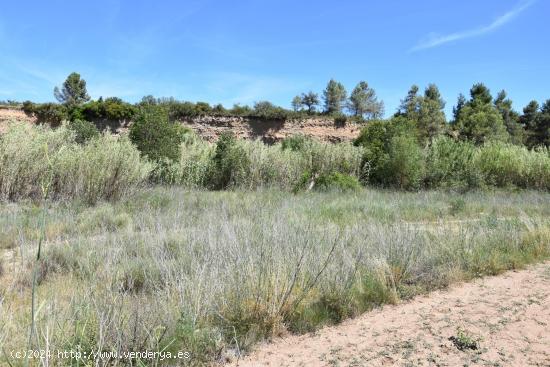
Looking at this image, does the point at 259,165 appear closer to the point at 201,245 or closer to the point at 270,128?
the point at 201,245

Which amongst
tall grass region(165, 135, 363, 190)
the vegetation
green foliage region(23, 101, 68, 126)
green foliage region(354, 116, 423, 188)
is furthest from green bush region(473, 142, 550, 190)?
green foliage region(23, 101, 68, 126)

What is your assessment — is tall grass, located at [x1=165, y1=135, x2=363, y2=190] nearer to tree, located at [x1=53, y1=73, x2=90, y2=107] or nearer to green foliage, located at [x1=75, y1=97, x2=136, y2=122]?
green foliage, located at [x1=75, y1=97, x2=136, y2=122]

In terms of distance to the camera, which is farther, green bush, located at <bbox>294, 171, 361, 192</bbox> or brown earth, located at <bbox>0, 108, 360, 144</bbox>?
brown earth, located at <bbox>0, 108, 360, 144</bbox>

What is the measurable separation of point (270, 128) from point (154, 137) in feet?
63.0

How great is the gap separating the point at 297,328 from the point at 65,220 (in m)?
5.73

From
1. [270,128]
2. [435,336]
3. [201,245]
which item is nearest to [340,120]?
[270,128]

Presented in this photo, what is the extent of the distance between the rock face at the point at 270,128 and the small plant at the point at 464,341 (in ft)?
101

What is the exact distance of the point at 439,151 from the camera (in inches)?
895

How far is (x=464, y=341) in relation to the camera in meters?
3.66

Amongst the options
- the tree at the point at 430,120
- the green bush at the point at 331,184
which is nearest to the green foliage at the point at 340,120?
the tree at the point at 430,120

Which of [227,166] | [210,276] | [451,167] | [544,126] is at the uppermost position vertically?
[544,126]

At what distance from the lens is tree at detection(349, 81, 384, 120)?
51.0 m

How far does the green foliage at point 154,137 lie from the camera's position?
1622cm

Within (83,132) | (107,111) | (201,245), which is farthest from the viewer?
(107,111)
